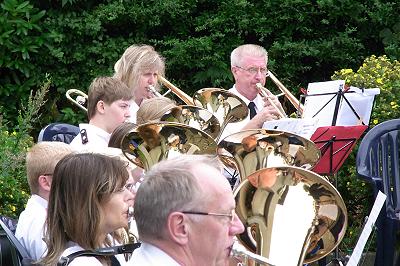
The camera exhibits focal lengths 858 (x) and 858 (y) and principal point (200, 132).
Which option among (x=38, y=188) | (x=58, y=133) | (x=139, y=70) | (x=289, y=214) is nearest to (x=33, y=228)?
(x=38, y=188)

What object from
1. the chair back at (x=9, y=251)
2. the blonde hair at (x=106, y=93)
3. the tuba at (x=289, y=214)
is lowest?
the chair back at (x=9, y=251)

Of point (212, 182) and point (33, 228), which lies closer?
point (212, 182)

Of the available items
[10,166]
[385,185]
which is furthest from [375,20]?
[10,166]

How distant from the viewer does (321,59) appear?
8.44 metres

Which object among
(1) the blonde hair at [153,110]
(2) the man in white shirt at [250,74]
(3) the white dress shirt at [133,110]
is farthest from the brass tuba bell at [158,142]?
A: (2) the man in white shirt at [250,74]

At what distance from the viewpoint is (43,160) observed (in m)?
3.92

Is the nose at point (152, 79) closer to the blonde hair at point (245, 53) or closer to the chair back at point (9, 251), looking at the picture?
the blonde hair at point (245, 53)

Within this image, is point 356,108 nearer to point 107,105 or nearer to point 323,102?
point 323,102

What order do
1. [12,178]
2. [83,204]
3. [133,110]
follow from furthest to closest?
[133,110] < [12,178] < [83,204]

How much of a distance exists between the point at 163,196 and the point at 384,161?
10.2ft

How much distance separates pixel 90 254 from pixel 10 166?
2781mm

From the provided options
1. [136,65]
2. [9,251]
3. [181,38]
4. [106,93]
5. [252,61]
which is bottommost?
[9,251]

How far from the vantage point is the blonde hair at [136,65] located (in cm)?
600

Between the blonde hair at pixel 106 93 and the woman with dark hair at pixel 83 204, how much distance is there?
6.91 feet
